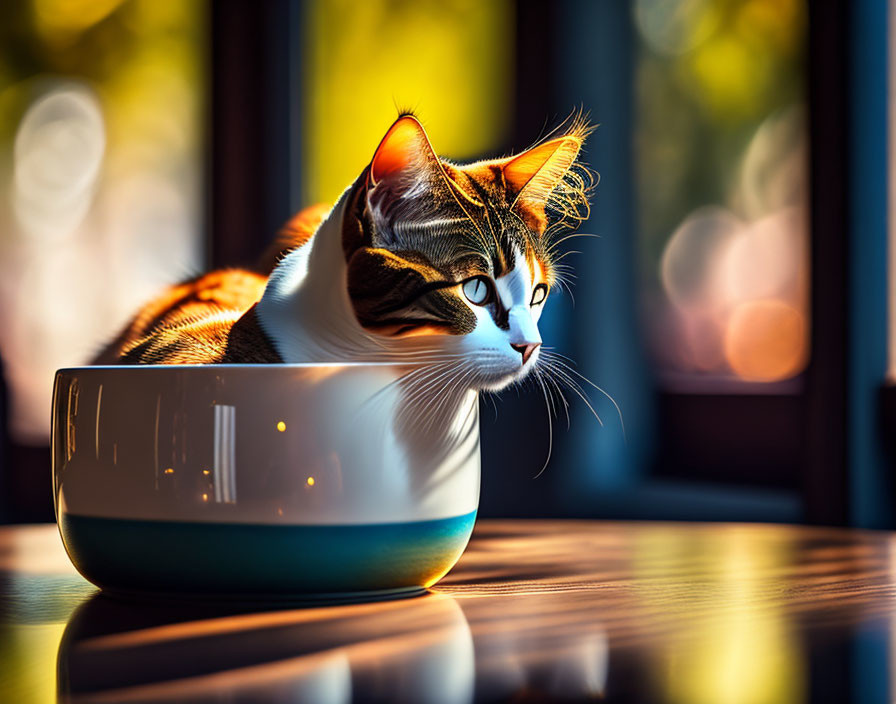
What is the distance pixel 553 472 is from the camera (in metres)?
2.21

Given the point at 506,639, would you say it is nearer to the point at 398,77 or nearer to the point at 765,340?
the point at 765,340

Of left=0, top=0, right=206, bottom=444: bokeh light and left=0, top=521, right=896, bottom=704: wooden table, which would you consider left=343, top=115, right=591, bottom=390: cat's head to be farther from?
left=0, top=0, right=206, bottom=444: bokeh light

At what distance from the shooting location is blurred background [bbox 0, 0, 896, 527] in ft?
5.55

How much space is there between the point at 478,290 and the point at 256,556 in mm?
226

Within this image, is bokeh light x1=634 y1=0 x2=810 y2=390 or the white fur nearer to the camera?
the white fur

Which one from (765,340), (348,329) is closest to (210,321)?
(348,329)

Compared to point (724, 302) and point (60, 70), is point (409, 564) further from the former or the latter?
point (60, 70)

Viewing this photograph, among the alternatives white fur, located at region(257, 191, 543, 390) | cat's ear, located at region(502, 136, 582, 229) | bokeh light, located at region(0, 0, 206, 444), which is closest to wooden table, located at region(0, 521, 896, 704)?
white fur, located at region(257, 191, 543, 390)

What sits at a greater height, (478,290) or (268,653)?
(478,290)

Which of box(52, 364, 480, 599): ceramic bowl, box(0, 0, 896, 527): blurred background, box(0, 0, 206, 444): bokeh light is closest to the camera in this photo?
box(52, 364, 480, 599): ceramic bowl

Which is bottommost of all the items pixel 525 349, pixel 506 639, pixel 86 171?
pixel 506 639

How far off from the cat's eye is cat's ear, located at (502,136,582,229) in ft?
0.21

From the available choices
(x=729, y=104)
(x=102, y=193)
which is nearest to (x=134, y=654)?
(x=729, y=104)

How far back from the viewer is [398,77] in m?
2.54
